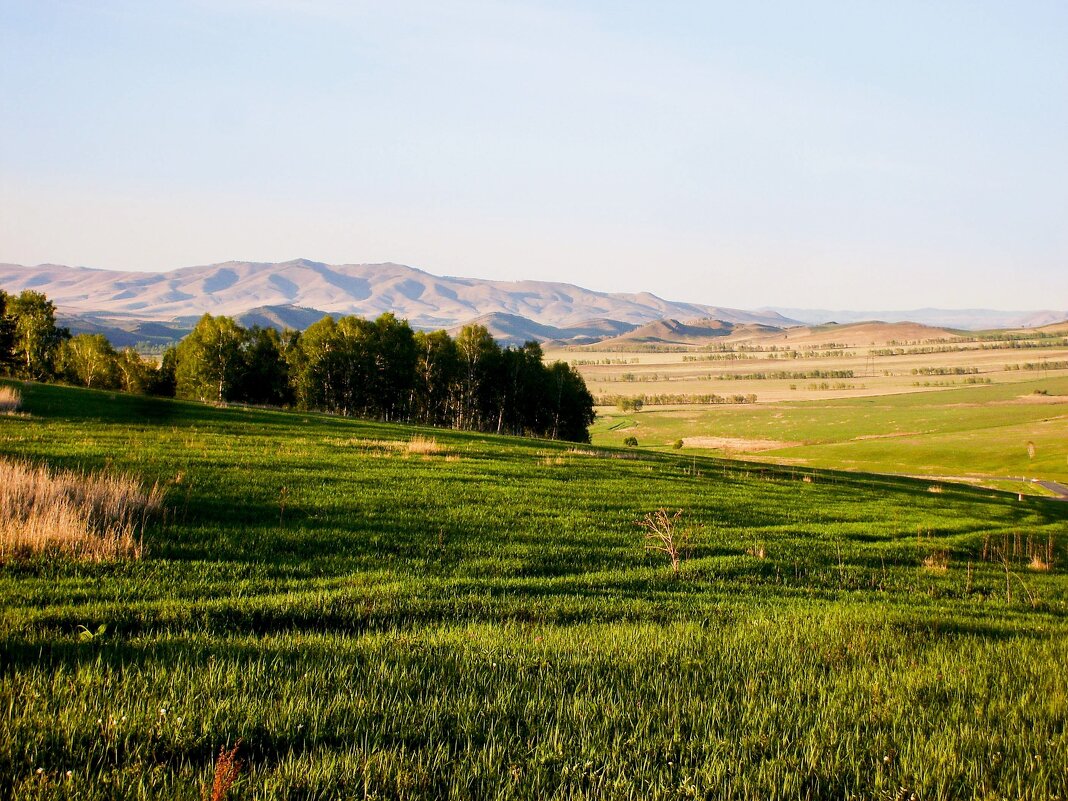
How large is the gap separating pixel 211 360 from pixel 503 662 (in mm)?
78729

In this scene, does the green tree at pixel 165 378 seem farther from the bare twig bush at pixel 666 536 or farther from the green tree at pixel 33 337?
the bare twig bush at pixel 666 536

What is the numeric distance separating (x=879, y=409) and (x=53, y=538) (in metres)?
171

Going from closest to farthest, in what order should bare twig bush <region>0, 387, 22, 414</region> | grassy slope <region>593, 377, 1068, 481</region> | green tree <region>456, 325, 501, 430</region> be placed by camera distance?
bare twig bush <region>0, 387, 22, 414</region>, green tree <region>456, 325, 501, 430</region>, grassy slope <region>593, 377, 1068, 481</region>

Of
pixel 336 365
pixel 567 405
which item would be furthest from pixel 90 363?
pixel 567 405

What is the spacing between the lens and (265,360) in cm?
8431

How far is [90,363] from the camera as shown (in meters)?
87.1

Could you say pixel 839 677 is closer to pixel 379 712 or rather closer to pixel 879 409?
pixel 379 712

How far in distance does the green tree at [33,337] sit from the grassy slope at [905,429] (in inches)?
3249

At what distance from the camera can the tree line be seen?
78.4 meters

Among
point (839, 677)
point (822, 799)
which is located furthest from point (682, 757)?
point (839, 677)

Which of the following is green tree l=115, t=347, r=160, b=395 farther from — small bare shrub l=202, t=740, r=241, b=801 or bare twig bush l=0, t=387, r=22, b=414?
small bare shrub l=202, t=740, r=241, b=801

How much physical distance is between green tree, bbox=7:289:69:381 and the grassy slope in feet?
271

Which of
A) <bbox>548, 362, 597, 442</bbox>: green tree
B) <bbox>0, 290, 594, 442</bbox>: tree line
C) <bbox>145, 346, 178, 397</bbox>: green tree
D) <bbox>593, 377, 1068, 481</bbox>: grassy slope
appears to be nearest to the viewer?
<bbox>0, 290, 594, 442</bbox>: tree line

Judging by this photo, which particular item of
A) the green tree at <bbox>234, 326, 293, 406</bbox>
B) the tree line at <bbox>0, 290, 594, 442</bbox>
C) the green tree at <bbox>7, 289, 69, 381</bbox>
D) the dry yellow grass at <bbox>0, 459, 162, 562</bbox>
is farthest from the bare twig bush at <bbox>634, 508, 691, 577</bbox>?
the green tree at <bbox>7, 289, 69, 381</bbox>
